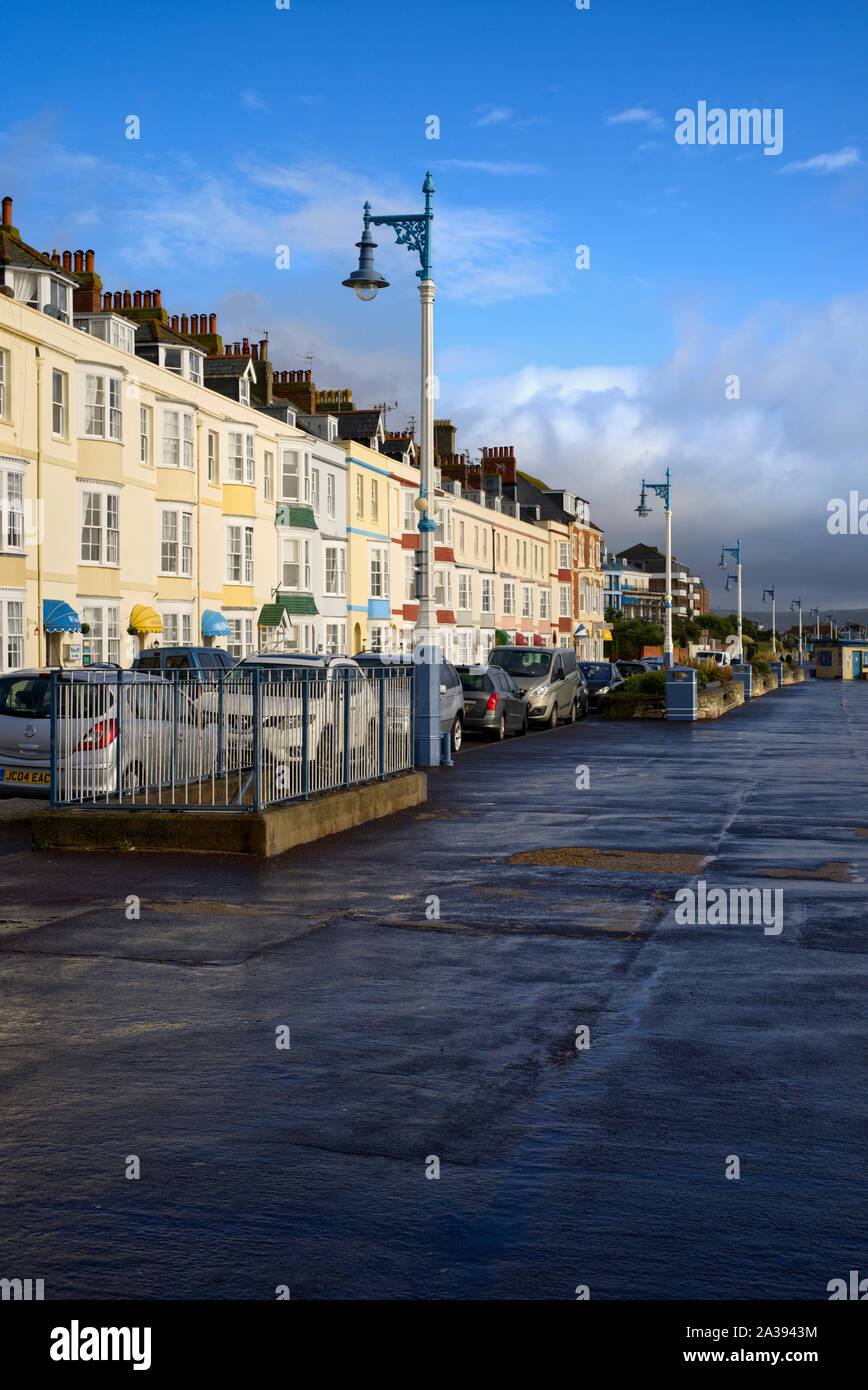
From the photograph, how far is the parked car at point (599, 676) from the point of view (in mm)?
45000

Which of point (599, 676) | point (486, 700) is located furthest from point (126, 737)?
point (599, 676)

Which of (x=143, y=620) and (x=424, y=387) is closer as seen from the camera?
(x=424, y=387)

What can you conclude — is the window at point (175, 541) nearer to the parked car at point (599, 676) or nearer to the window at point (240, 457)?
the window at point (240, 457)

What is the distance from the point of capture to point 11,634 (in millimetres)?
32562

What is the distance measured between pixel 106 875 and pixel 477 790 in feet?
26.8

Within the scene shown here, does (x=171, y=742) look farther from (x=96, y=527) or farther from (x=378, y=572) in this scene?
(x=378, y=572)

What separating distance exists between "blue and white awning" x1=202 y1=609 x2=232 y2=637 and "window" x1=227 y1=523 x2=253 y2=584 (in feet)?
9.31

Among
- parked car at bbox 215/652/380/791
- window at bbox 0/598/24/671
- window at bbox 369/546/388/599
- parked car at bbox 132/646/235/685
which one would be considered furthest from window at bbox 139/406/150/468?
parked car at bbox 215/652/380/791

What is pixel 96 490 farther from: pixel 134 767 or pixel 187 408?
pixel 134 767

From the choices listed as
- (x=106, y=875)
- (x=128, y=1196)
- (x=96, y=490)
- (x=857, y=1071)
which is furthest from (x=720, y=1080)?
(x=96, y=490)

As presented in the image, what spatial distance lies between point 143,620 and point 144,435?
5981 mm

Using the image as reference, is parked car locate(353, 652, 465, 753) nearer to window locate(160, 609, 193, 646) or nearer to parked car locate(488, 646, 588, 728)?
parked car locate(488, 646, 588, 728)

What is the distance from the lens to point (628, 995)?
7227mm

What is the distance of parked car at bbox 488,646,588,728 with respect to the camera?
109 ft
